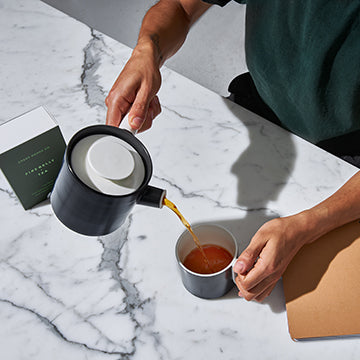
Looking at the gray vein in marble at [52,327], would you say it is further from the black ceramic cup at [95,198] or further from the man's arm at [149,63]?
the man's arm at [149,63]

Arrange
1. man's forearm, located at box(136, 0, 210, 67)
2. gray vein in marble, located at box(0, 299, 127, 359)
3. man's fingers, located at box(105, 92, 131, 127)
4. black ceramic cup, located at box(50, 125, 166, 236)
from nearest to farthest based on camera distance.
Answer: black ceramic cup, located at box(50, 125, 166, 236)
gray vein in marble, located at box(0, 299, 127, 359)
man's fingers, located at box(105, 92, 131, 127)
man's forearm, located at box(136, 0, 210, 67)

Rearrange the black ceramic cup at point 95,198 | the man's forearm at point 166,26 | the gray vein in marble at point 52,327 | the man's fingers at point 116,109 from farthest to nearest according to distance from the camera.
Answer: the man's forearm at point 166,26 → the man's fingers at point 116,109 → the gray vein in marble at point 52,327 → the black ceramic cup at point 95,198

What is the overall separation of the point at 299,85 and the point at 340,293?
A: 1.33 feet

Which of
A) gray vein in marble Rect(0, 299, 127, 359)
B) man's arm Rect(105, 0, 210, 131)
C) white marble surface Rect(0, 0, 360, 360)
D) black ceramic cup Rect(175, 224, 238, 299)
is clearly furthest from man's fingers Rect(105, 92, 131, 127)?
gray vein in marble Rect(0, 299, 127, 359)

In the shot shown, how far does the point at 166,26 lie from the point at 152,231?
1.42ft

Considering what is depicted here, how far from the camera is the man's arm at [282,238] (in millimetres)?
715

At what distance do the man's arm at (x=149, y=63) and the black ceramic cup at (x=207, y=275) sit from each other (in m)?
0.20

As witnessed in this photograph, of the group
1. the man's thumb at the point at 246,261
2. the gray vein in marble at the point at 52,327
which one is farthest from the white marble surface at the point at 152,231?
the man's thumb at the point at 246,261

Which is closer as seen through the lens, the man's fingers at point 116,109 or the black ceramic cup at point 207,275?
the black ceramic cup at point 207,275

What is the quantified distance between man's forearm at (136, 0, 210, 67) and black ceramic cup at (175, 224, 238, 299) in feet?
1.20

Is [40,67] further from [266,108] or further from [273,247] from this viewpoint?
[273,247]

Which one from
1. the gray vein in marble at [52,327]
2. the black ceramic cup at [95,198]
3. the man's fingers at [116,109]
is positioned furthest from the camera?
the man's fingers at [116,109]

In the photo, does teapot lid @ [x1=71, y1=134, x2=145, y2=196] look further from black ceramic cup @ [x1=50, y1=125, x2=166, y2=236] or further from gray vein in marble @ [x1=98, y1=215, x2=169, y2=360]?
gray vein in marble @ [x1=98, y1=215, x2=169, y2=360]

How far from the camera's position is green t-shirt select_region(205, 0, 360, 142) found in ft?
2.65
